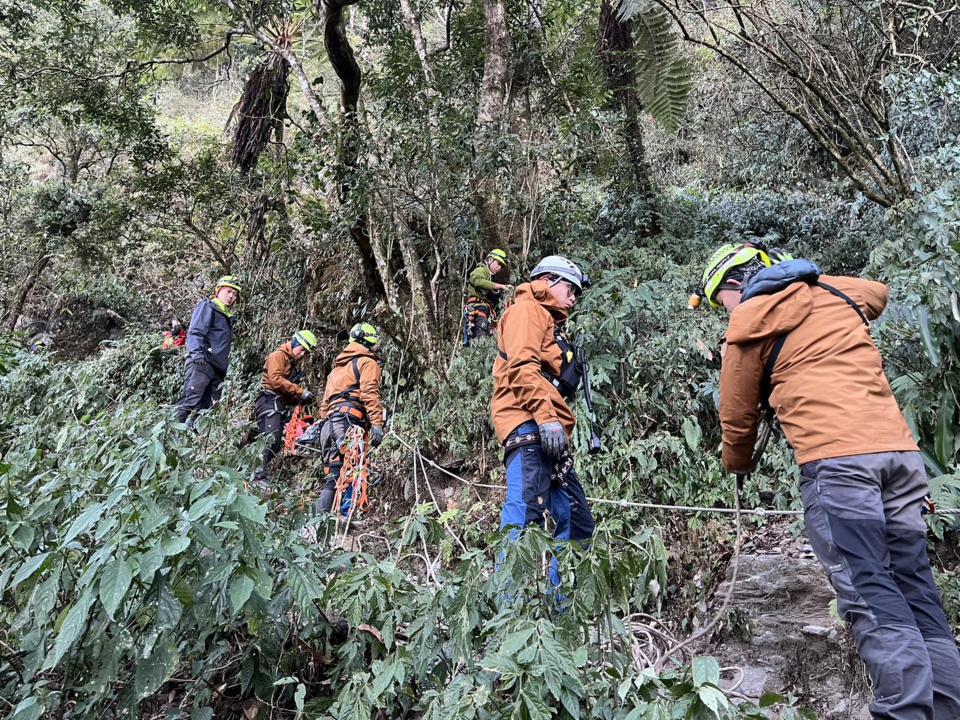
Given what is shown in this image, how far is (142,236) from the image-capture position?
1050cm

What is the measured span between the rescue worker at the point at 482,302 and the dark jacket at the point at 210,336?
2.95m

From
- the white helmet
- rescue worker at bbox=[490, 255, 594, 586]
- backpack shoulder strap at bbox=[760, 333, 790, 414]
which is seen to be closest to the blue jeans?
rescue worker at bbox=[490, 255, 594, 586]

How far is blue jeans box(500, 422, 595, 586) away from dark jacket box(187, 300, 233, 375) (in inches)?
192

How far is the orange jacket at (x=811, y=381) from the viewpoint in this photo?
2279 mm

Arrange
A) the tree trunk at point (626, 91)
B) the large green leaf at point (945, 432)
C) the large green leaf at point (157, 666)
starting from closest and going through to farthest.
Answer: the large green leaf at point (157, 666)
the large green leaf at point (945, 432)
the tree trunk at point (626, 91)

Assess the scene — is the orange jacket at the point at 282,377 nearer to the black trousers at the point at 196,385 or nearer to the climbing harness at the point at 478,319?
Result: the black trousers at the point at 196,385

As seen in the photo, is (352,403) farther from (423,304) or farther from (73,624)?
(73,624)

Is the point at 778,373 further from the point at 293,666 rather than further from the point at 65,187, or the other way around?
the point at 65,187

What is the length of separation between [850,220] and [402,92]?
6.76m

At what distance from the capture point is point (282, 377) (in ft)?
24.0

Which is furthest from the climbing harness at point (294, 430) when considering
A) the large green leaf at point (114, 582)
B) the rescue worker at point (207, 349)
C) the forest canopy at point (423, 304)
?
the large green leaf at point (114, 582)

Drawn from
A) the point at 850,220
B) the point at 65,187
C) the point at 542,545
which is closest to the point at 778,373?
the point at 542,545

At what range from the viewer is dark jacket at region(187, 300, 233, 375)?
23.0ft

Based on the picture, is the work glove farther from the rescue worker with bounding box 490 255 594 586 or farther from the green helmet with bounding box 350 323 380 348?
the green helmet with bounding box 350 323 380 348
